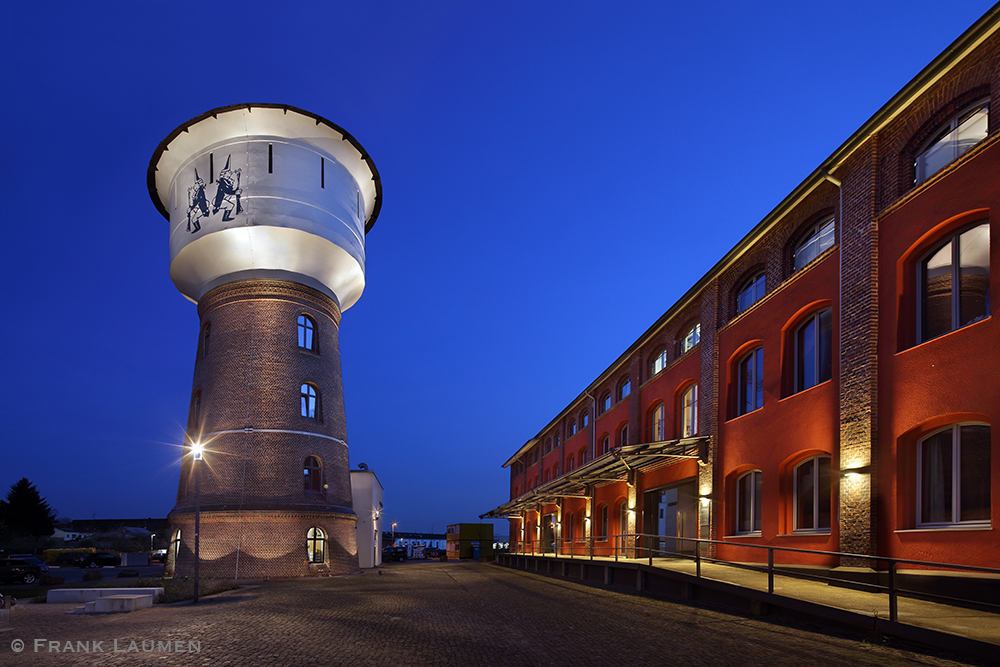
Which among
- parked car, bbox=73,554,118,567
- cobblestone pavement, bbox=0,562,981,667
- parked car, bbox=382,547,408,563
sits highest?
cobblestone pavement, bbox=0,562,981,667

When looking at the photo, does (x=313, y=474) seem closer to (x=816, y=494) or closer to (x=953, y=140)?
(x=816, y=494)

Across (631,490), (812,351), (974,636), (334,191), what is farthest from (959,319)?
(334,191)

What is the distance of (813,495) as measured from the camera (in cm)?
1398

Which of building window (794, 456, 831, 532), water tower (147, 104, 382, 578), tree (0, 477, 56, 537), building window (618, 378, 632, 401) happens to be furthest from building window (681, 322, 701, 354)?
tree (0, 477, 56, 537)

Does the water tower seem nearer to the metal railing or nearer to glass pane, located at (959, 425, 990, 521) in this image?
the metal railing

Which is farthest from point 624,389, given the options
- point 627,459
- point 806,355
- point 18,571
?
point 18,571

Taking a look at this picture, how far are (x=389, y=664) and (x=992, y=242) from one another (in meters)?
9.46

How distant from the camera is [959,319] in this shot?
10430mm

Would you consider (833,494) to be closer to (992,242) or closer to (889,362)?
(889,362)

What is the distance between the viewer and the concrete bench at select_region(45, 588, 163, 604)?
1650 centimetres

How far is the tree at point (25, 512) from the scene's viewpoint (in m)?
60.1

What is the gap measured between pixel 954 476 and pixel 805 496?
4360 mm

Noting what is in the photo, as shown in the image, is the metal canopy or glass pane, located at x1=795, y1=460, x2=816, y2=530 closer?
glass pane, located at x1=795, y1=460, x2=816, y2=530

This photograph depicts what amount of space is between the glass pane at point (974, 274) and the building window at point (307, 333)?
938 inches
